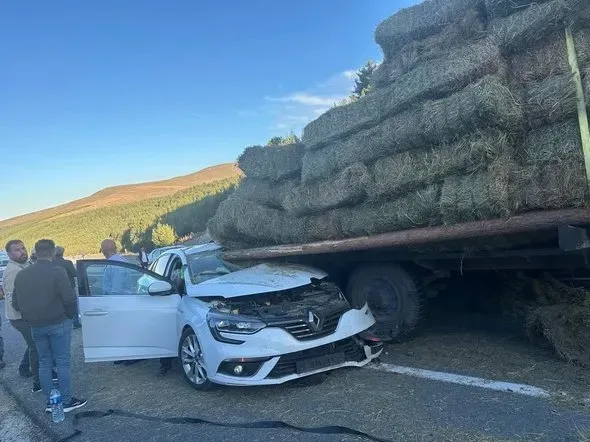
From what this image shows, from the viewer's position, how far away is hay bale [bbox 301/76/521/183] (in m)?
4.36

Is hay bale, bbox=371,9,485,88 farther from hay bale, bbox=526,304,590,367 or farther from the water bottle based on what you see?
the water bottle

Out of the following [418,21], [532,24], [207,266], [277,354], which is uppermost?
[418,21]

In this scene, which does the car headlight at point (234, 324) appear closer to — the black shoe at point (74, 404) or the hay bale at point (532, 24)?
the black shoe at point (74, 404)

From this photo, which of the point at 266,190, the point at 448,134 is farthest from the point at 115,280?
the point at 448,134

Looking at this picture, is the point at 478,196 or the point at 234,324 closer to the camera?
the point at 478,196

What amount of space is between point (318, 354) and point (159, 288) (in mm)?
2017

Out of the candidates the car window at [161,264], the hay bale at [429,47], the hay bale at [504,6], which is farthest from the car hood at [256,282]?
the hay bale at [504,6]

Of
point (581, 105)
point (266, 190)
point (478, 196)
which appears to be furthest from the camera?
point (266, 190)

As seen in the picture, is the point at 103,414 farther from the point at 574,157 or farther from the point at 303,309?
the point at 574,157

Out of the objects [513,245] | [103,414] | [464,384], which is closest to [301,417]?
[464,384]

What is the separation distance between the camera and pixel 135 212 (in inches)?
1844

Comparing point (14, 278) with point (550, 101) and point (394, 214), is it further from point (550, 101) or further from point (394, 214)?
point (550, 101)

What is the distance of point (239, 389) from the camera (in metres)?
5.11

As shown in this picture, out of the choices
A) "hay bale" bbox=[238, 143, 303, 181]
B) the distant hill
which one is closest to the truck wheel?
"hay bale" bbox=[238, 143, 303, 181]
